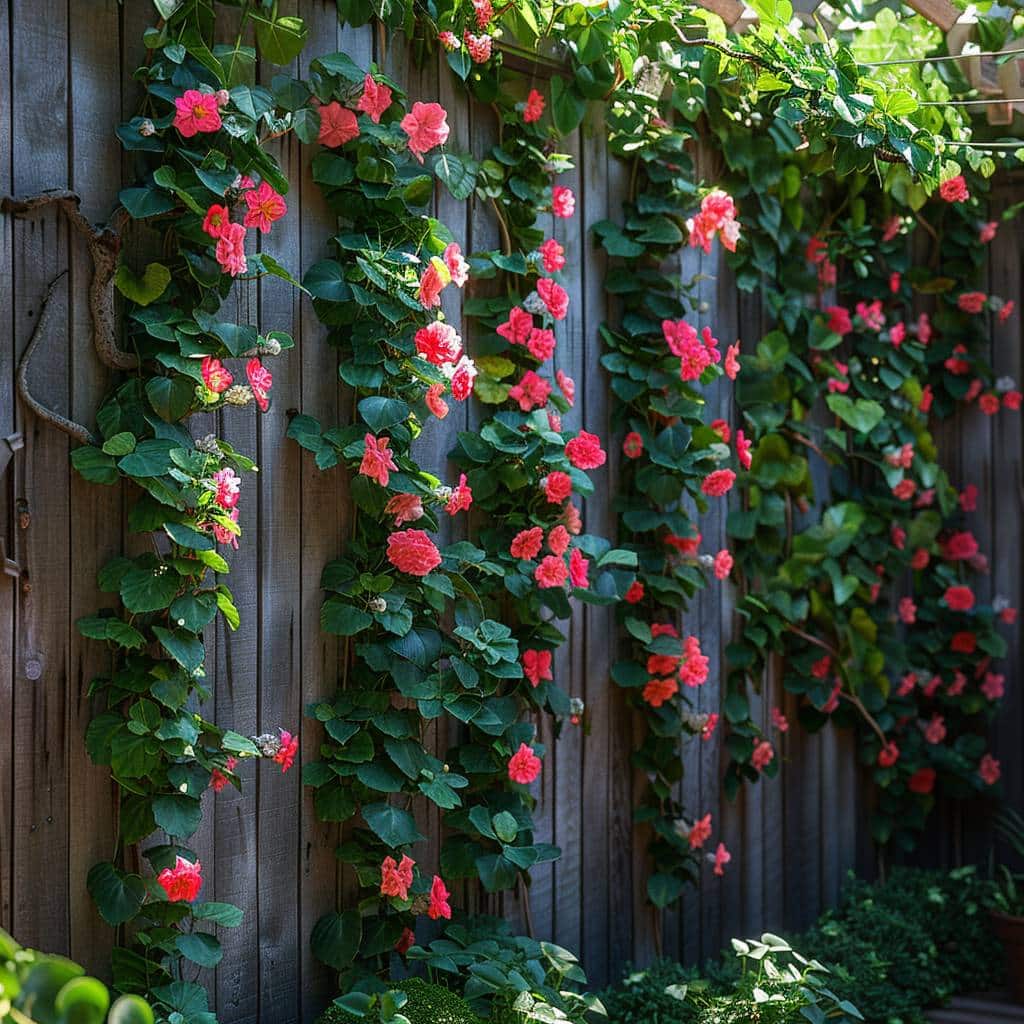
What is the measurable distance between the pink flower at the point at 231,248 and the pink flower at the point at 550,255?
0.74 m

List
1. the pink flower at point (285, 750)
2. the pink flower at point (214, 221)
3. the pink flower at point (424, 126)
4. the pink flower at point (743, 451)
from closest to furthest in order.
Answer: the pink flower at point (214, 221), the pink flower at point (285, 750), the pink flower at point (424, 126), the pink flower at point (743, 451)

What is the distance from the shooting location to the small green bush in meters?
2.06

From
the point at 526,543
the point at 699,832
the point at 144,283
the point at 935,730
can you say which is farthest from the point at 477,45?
the point at 935,730

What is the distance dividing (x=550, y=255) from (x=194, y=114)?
33.3 inches

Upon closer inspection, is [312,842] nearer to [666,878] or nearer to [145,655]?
[145,655]

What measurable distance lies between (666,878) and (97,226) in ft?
5.96

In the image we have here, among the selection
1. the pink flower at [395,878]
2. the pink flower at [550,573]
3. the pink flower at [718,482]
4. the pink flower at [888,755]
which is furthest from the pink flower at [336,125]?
the pink flower at [888,755]

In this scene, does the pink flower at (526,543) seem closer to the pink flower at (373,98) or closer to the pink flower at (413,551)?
the pink flower at (413,551)

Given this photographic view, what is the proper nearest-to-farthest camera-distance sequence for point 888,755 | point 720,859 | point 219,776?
point 219,776 → point 720,859 → point 888,755

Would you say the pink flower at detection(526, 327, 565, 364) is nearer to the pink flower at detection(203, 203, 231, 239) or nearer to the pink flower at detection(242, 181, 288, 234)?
the pink flower at detection(242, 181, 288, 234)

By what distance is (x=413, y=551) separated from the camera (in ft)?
7.36

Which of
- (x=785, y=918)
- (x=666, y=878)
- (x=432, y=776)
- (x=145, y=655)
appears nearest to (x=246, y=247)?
(x=145, y=655)

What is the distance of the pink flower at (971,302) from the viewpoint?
12.1ft

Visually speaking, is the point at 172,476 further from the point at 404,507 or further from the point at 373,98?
the point at 373,98
